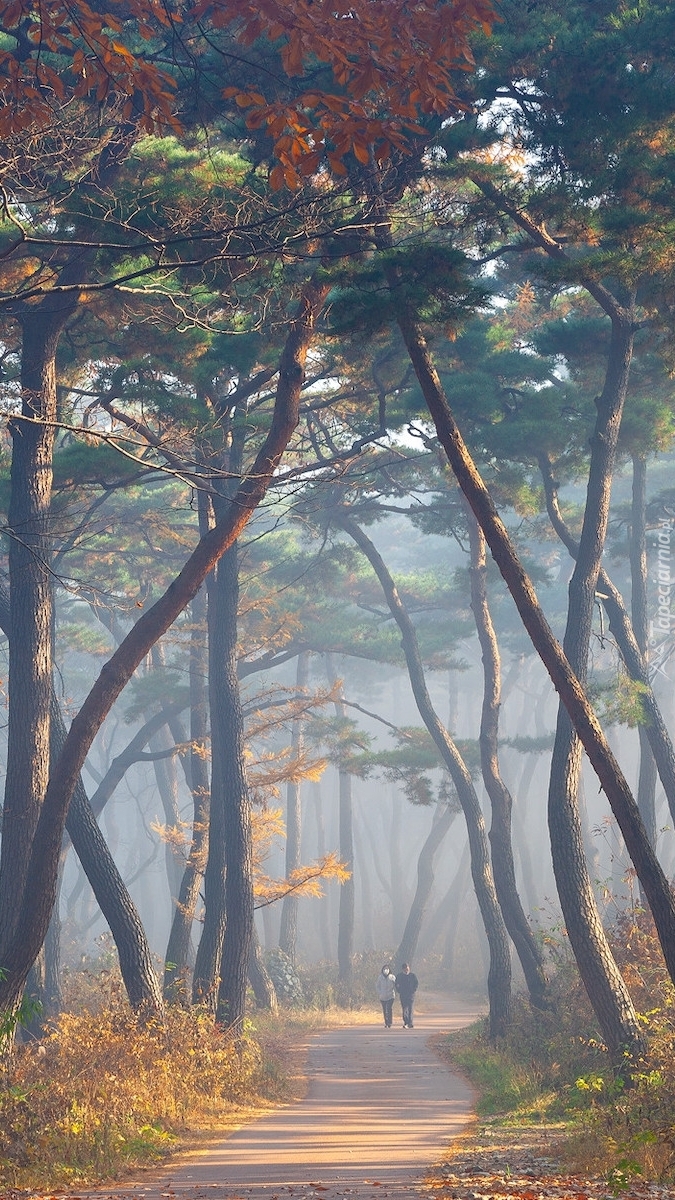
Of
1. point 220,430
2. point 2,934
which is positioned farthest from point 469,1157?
point 220,430

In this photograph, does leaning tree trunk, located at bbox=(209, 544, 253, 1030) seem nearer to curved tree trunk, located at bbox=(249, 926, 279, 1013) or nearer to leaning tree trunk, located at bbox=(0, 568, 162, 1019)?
leaning tree trunk, located at bbox=(0, 568, 162, 1019)

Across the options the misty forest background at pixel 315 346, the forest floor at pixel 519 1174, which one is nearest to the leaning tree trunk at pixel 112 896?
the misty forest background at pixel 315 346

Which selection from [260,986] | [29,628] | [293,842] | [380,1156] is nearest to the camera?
[380,1156]

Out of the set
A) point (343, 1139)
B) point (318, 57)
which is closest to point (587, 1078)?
point (343, 1139)

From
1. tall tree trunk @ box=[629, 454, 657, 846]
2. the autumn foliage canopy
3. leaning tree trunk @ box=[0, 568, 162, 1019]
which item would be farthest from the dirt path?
the autumn foliage canopy

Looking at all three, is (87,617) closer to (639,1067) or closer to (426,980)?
(426,980)

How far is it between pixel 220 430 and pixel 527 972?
395 inches

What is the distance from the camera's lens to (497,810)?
21.4 meters

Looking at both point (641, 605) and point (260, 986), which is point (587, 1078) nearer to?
point (641, 605)

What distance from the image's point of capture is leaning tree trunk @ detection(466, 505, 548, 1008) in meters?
19.0

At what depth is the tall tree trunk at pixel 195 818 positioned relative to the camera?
74.8 feet

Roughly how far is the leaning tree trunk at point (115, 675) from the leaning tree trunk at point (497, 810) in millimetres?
9156

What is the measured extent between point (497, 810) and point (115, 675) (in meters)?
10.3

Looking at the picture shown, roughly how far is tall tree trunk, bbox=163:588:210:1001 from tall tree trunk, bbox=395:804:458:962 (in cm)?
857
